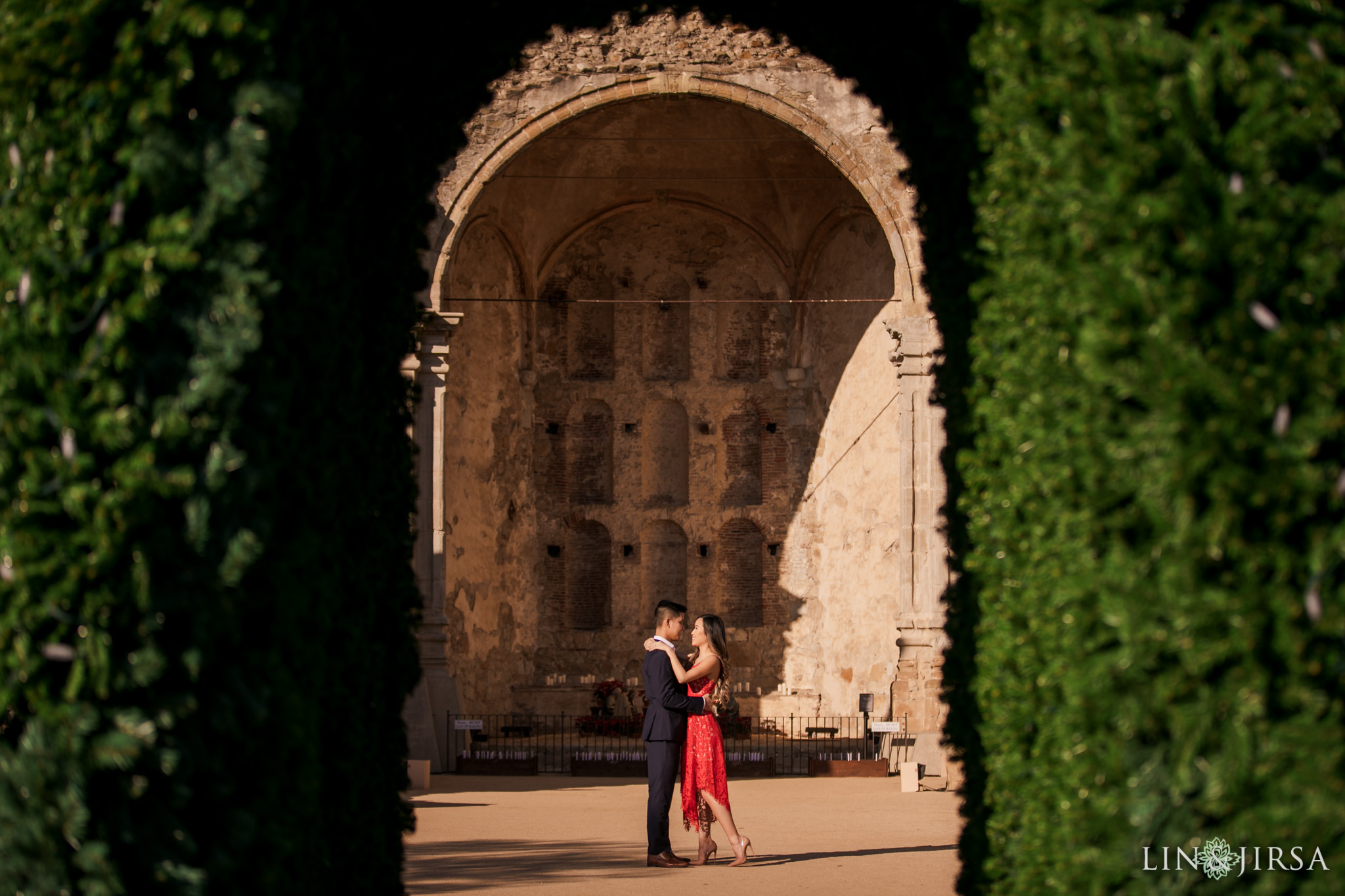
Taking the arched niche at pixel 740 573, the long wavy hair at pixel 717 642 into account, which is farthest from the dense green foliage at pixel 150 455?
the arched niche at pixel 740 573

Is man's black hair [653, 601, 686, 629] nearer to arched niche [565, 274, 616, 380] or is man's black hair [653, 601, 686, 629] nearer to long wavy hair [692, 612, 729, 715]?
long wavy hair [692, 612, 729, 715]

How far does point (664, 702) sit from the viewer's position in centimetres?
774

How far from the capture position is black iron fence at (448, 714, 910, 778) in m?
15.0

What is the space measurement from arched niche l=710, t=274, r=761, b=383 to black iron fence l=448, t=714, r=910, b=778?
5.57 metres

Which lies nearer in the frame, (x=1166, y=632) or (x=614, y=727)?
(x=1166, y=632)

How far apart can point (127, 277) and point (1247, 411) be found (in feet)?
8.62

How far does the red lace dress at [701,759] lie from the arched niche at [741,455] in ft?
43.8

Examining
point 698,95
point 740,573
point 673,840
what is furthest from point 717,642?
point 740,573

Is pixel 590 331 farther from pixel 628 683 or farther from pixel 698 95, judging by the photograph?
pixel 698 95

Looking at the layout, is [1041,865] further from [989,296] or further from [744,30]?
[744,30]

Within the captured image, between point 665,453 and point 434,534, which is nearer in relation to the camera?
point 434,534

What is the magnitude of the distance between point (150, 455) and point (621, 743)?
631 inches

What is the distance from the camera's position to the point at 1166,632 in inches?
114

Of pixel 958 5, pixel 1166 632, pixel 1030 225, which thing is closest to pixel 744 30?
pixel 958 5
